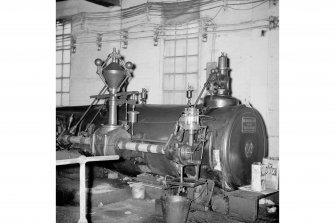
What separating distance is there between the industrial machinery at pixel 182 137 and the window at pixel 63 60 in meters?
4.73

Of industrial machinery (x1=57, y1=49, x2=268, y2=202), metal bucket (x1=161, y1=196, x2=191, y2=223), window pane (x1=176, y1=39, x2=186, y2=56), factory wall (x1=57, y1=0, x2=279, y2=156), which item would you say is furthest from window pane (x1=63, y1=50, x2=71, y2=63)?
metal bucket (x1=161, y1=196, x2=191, y2=223)

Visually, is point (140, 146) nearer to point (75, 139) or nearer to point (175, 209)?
point (175, 209)

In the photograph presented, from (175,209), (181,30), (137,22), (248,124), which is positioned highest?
(137,22)

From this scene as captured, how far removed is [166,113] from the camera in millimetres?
5234

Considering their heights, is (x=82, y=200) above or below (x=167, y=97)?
below

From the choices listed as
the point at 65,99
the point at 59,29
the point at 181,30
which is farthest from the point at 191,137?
the point at 59,29

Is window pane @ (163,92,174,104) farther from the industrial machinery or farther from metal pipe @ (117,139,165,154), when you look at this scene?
metal pipe @ (117,139,165,154)

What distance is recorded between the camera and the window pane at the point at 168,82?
8.35 meters

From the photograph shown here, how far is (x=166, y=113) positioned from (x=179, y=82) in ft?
10.1

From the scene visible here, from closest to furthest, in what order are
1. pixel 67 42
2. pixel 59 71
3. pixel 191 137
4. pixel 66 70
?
pixel 191 137, pixel 67 42, pixel 66 70, pixel 59 71

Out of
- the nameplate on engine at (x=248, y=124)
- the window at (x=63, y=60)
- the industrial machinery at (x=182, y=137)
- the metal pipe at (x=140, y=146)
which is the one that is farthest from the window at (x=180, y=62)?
the window at (x=63, y=60)

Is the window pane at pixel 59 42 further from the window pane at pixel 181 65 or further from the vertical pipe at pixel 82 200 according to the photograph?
the vertical pipe at pixel 82 200

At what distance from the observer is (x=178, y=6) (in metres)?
8.12
